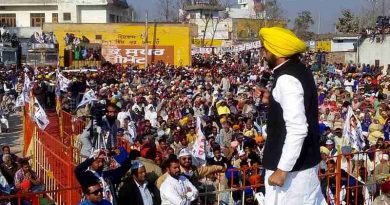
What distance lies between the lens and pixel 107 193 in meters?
6.95

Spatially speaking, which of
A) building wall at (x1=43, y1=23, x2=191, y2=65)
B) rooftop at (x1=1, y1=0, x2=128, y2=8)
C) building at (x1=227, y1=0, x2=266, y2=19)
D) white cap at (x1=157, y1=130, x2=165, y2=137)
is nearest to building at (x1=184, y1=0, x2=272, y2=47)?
building at (x1=227, y1=0, x2=266, y2=19)

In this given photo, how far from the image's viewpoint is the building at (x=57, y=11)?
68375mm

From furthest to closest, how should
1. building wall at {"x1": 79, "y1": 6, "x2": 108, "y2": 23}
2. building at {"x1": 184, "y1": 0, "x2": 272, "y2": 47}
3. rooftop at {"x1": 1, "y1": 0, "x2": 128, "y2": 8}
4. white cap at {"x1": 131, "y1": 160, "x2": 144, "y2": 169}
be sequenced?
building at {"x1": 184, "y1": 0, "x2": 272, "y2": 47}, building wall at {"x1": 79, "y1": 6, "x2": 108, "y2": 23}, rooftop at {"x1": 1, "y1": 0, "x2": 128, "y2": 8}, white cap at {"x1": 131, "y1": 160, "x2": 144, "y2": 169}

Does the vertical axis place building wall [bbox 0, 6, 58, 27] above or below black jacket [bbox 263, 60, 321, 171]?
above

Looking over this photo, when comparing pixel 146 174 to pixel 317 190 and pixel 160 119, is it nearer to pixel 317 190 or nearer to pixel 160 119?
pixel 317 190

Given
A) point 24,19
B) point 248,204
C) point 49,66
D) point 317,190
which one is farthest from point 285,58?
point 24,19

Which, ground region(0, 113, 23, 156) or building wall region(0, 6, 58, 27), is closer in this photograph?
ground region(0, 113, 23, 156)

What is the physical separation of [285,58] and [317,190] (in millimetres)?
790

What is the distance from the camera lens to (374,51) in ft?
134

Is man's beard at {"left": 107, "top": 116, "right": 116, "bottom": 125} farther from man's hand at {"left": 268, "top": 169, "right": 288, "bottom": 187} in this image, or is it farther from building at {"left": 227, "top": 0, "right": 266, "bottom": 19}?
building at {"left": 227, "top": 0, "right": 266, "bottom": 19}

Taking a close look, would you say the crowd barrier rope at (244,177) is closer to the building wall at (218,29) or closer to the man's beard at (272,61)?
the man's beard at (272,61)

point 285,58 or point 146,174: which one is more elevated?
point 285,58

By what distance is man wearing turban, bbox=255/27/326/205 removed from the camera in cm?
354

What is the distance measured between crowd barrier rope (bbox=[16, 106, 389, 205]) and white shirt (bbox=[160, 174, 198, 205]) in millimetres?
179
